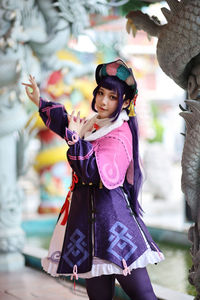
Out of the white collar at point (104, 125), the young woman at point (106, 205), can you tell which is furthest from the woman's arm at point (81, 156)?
the white collar at point (104, 125)

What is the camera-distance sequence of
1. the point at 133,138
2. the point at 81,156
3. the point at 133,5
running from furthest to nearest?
the point at 133,5, the point at 133,138, the point at 81,156

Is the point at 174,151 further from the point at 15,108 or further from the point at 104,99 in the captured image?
the point at 104,99

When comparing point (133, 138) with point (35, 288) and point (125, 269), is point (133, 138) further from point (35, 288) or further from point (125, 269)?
point (35, 288)

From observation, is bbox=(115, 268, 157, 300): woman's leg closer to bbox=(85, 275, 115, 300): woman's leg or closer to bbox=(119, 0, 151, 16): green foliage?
bbox=(85, 275, 115, 300): woman's leg

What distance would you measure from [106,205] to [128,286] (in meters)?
0.35

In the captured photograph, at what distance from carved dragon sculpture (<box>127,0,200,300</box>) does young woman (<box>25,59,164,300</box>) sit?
235mm

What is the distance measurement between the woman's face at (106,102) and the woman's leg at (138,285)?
26.7 inches

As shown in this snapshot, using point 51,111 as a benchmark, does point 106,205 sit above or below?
below

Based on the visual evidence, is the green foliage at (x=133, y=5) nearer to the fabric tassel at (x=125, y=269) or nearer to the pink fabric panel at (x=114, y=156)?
the pink fabric panel at (x=114, y=156)

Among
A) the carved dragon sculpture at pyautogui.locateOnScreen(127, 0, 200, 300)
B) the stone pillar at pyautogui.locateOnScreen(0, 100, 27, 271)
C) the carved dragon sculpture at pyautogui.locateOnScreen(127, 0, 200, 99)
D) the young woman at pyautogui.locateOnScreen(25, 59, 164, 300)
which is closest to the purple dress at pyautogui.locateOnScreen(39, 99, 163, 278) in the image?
the young woman at pyautogui.locateOnScreen(25, 59, 164, 300)

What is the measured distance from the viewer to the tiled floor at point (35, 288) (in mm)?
3141

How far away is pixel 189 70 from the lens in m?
2.27

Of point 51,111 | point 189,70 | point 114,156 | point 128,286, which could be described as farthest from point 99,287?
point 189,70

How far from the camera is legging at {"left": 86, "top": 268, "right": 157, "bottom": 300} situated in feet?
6.28
